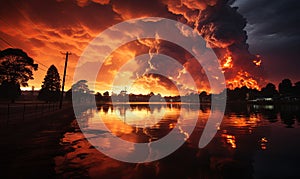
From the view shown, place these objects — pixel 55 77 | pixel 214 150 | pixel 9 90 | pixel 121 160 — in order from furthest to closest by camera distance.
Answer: pixel 55 77
pixel 9 90
pixel 214 150
pixel 121 160

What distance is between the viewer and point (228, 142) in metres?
10.4

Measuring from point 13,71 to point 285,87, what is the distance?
503 ft

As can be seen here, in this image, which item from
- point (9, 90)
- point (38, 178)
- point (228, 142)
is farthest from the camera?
point (9, 90)

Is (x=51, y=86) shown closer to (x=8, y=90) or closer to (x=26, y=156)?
(x=8, y=90)

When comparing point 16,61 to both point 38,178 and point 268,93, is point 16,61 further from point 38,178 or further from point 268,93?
point 268,93

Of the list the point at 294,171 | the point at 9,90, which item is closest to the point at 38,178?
the point at 294,171

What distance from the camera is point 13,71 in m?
42.9

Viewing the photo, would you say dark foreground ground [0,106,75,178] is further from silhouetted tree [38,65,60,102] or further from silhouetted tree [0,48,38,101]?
silhouetted tree [38,65,60,102]

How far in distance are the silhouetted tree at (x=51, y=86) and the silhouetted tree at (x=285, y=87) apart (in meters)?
139

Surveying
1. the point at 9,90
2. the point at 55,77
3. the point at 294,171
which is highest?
the point at 55,77

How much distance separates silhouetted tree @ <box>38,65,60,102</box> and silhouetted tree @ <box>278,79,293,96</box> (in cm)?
13888

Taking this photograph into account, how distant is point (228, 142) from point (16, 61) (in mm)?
49773

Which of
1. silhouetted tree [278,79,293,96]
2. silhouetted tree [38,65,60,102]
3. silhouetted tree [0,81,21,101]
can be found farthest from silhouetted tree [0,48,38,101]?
silhouetted tree [278,79,293,96]

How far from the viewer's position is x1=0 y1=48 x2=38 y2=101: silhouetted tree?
4053 centimetres
